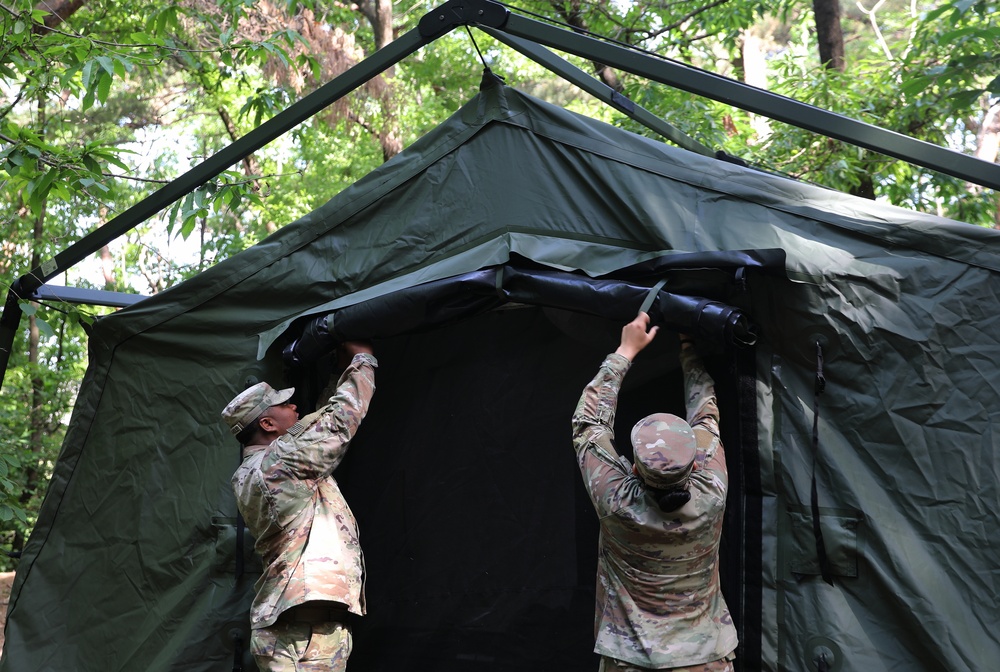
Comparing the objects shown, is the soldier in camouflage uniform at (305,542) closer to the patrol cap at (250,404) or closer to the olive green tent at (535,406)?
the patrol cap at (250,404)

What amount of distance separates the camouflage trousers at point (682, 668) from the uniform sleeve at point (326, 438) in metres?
1.15

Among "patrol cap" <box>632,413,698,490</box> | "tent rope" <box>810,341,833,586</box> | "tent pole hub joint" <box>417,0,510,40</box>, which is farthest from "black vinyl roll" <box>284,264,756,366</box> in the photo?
"tent pole hub joint" <box>417,0,510,40</box>

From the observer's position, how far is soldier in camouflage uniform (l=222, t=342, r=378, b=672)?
3.16 meters

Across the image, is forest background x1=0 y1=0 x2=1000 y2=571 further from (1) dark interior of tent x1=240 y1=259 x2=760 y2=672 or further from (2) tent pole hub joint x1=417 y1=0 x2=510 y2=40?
(1) dark interior of tent x1=240 y1=259 x2=760 y2=672

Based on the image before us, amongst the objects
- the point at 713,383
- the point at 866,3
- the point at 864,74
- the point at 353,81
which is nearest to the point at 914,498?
the point at 713,383

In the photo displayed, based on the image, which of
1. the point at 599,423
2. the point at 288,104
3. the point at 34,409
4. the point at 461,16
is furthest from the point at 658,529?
the point at 34,409

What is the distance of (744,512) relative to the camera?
2932 mm

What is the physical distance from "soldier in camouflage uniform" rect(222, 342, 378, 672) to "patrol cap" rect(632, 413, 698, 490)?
3.72 ft

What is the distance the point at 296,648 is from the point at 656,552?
4.27 feet

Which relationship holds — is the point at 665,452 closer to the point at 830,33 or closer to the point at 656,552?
the point at 656,552

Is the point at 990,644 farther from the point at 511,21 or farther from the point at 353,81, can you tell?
the point at 353,81

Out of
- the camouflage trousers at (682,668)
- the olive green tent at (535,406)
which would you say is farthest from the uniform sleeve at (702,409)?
the camouflage trousers at (682,668)

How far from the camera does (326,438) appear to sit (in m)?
3.22

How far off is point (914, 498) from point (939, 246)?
2.54 feet
